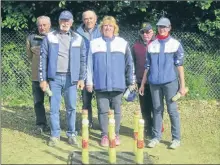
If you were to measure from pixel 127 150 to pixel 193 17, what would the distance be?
528 cm

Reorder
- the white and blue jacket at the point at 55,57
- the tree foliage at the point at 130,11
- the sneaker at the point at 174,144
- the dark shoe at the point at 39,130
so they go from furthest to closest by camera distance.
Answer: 1. the tree foliage at the point at 130,11
2. the dark shoe at the point at 39,130
3. the sneaker at the point at 174,144
4. the white and blue jacket at the point at 55,57

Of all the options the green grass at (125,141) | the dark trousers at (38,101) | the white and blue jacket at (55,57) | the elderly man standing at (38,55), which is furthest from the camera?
the dark trousers at (38,101)

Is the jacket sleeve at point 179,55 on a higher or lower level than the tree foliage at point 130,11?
lower

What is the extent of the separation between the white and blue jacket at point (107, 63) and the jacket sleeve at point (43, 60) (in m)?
0.64

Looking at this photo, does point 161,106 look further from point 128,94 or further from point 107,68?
point 107,68

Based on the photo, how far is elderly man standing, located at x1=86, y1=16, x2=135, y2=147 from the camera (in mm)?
6676

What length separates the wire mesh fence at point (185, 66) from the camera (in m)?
10.8

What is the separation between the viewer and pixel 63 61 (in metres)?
6.83

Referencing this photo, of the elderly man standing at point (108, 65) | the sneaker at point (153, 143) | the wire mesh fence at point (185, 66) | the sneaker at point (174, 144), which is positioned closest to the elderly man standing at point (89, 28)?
the elderly man standing at point (108, 65)

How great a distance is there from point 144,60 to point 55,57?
4.60ft

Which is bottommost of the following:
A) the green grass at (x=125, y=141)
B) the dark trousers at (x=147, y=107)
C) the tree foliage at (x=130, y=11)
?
the green grass at (x=125, y=141)

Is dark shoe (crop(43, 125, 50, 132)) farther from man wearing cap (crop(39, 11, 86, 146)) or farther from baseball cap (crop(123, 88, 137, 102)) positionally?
baseball cap (crop(123, 88, 137, 102))

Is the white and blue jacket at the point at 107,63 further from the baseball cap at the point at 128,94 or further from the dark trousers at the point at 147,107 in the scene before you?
the dark trousers at the point at 147,107

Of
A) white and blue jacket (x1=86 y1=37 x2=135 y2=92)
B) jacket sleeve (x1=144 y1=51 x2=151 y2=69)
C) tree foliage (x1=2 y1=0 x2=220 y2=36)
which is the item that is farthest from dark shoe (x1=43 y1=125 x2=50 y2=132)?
tree foliage (x1=2 y1=0 x2=220 y2=36)
